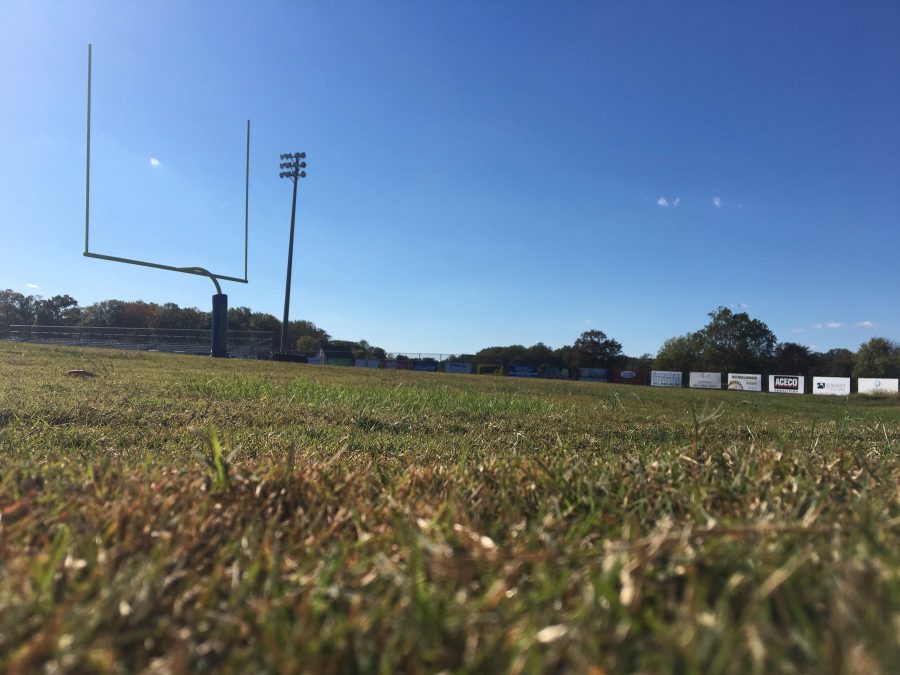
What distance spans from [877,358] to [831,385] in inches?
1355

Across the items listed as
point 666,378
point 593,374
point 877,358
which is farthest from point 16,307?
point 877,358

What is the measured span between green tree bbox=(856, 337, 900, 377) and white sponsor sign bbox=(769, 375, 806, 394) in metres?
27.7

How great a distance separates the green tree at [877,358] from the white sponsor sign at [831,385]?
90.6 feet

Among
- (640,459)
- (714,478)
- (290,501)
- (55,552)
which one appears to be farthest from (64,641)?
(640,459)

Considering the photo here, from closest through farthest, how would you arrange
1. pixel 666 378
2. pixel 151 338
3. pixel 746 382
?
pixel 151 338
pixel 746 382
pixel 666 378

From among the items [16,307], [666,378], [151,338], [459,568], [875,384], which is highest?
[16,307]

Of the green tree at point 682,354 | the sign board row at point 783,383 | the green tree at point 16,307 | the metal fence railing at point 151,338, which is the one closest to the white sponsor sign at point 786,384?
the sign board row at point 783,383

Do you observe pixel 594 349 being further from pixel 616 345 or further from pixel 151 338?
pixel 151 338

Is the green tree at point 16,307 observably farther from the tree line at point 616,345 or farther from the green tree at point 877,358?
the green tree at point 877,358

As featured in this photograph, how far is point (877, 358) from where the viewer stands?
67.6 metres

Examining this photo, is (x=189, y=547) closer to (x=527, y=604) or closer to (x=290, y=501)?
(x=290, y=501)

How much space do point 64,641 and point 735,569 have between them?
81 cm

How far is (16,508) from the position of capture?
103 cm

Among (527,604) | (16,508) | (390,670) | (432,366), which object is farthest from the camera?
(432,366)
